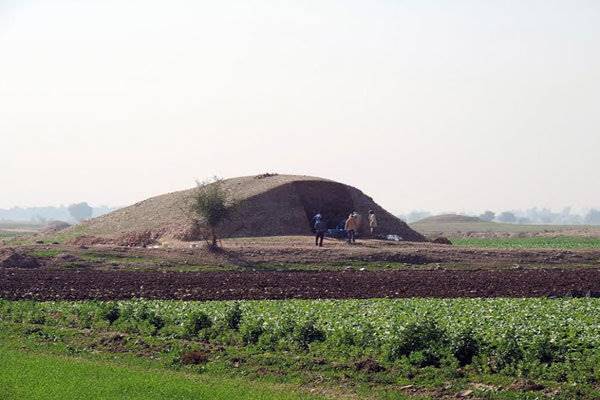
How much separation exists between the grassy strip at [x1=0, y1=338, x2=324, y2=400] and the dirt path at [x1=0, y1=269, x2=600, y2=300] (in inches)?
546

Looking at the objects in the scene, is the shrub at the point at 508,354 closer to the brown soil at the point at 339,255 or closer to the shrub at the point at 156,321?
the shrub at the point at 156,321

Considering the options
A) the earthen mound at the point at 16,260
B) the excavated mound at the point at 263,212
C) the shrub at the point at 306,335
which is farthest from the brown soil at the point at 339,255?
the shrub at the point at 306,335

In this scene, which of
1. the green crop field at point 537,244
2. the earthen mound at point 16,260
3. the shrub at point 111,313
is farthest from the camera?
the green crop field at point 537,244

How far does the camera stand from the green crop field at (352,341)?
20828mm

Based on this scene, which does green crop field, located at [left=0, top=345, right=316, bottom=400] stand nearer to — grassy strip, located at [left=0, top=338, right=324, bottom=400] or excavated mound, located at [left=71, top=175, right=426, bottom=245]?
grassy strip, located at [left=0, top=338, right=324, bottom=400]

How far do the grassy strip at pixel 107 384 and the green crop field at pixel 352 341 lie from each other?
390 mm

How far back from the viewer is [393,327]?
24.3 meters

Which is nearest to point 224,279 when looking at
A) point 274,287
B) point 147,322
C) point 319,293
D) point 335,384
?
point 274,287

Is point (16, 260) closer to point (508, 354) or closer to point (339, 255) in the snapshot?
point (339, 255)

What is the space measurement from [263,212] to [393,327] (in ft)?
166

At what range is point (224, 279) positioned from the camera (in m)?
44.9

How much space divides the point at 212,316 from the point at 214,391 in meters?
8.11

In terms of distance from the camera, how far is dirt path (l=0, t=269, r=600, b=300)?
38062 mm

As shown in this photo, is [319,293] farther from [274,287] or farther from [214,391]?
[214,391]
